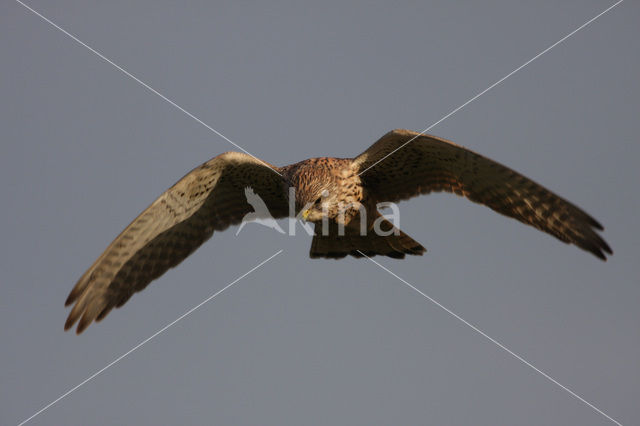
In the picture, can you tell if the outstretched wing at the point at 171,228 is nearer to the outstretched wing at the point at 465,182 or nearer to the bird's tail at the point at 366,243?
the bird's tail at the point at 366,243

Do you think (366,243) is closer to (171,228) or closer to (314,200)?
(314,200)

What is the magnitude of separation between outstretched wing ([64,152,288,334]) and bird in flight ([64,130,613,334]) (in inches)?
0.5

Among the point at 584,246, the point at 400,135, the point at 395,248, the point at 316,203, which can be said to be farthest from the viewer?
the point at 395,248

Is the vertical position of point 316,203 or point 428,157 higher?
point 428,157

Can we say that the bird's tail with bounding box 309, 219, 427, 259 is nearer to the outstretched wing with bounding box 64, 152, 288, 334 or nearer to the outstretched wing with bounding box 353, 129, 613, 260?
the outstretched wing with bounding box 353, 129, 613, 260

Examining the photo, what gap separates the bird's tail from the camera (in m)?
9.12

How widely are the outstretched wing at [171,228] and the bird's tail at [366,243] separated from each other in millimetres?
820

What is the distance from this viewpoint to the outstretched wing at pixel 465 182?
7164 mm

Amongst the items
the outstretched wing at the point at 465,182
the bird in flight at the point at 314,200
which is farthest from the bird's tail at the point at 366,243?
the outstretched wing at the point at 465,182

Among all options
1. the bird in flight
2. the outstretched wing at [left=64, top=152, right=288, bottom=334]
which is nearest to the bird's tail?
the bird in flight

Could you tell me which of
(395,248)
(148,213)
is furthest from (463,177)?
(148,213)

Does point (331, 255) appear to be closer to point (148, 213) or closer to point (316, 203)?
point (316, 203)

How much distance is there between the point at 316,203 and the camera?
8.59 metres

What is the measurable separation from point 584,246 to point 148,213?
16.2ft
